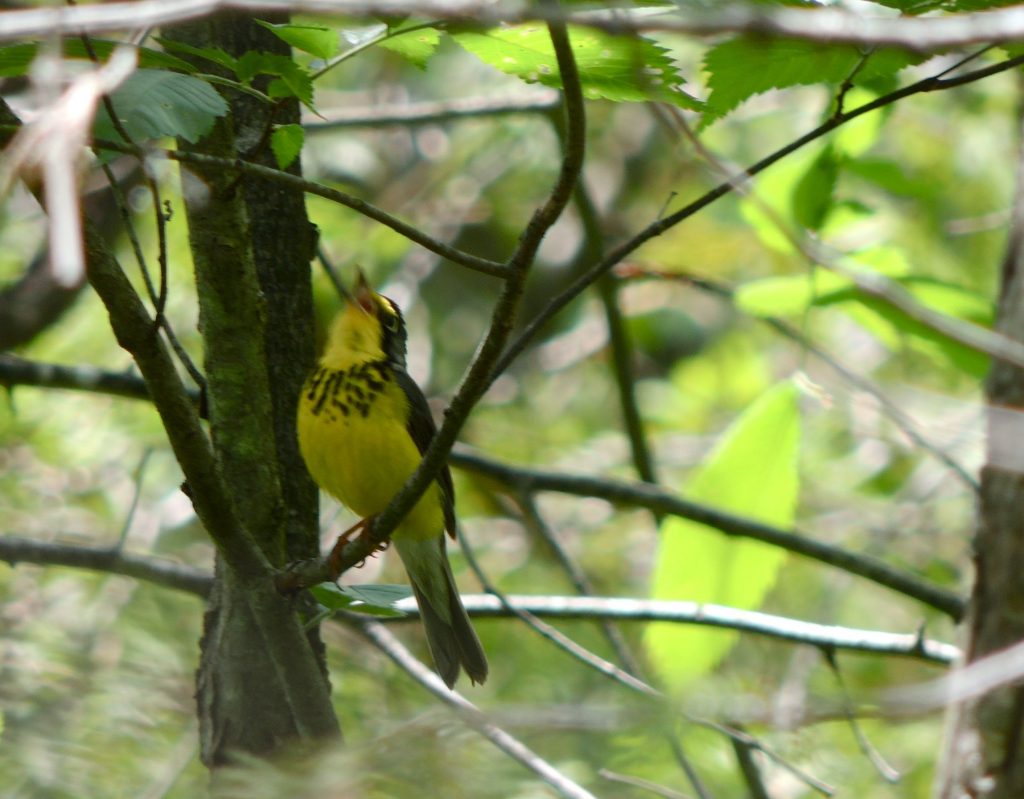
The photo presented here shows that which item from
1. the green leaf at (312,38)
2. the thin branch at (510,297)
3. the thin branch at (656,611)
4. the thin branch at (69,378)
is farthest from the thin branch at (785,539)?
the green leaf at (312,38)

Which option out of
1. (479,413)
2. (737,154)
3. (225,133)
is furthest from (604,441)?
(225,133)

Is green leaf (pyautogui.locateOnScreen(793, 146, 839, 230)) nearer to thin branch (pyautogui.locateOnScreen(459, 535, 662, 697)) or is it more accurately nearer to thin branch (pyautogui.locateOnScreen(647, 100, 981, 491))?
thin branch (pyautogui.locateOnScreen(647, 100, 981, 491))

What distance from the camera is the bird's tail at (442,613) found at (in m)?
5.17

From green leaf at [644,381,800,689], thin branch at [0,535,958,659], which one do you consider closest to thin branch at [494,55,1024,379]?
thin branch at [0,535,958,659]

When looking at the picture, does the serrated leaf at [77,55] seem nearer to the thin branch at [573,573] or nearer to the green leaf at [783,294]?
the thin branch at [573,573]

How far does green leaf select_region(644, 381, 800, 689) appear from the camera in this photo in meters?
4.88

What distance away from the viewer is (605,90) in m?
2.76

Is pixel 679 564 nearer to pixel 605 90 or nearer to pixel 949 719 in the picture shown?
pixel 949 719

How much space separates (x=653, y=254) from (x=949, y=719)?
6428mm

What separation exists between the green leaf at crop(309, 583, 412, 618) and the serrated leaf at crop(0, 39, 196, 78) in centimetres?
127

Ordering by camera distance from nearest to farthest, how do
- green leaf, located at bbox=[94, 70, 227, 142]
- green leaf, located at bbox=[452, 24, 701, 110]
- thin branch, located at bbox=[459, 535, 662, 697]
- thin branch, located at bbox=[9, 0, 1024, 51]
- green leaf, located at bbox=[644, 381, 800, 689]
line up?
thin branch, located at bbox=[9, 0, 1024, 51]
green leaf, located at bbox=[94, 70, 227, 142]
green leaf, located at bbox=[452, 24, 701, 110]
thin branch, located at bbox=[459, 535, 662, 697]
green leaf, located at bbox=[644, 381, 800, 689]

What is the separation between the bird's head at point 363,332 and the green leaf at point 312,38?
2597mm

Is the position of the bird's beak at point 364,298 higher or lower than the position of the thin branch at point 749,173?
lower

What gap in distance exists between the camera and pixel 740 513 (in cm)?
504
